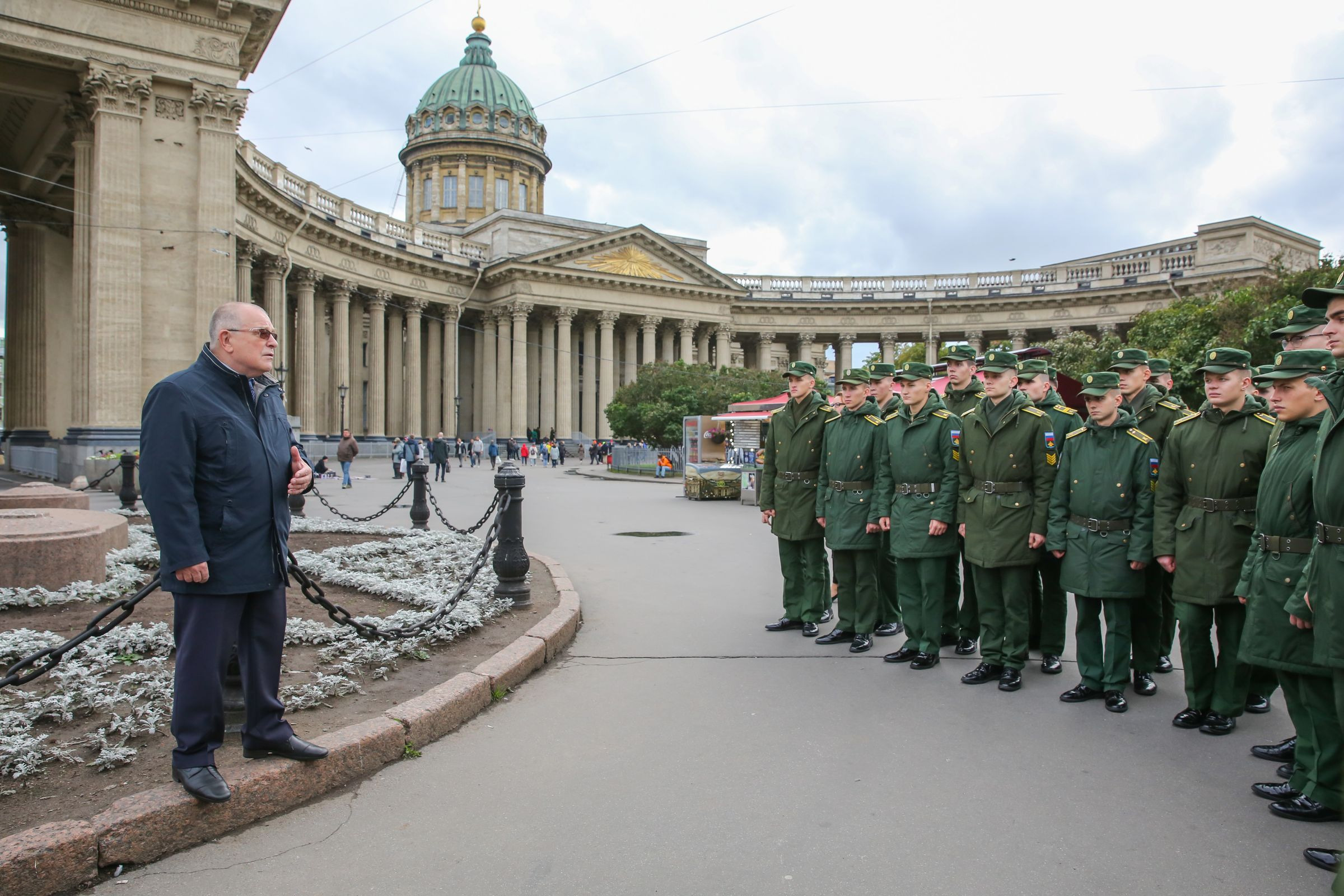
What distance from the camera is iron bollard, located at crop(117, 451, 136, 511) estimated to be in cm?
1484

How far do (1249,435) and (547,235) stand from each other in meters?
54.5

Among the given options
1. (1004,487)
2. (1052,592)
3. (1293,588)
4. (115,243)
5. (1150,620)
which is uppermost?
(115,243)

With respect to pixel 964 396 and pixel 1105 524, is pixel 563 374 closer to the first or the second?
pixel 964 396

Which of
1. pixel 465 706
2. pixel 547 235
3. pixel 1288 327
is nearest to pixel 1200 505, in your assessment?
pixel 1288 327

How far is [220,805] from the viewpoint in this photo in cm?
347

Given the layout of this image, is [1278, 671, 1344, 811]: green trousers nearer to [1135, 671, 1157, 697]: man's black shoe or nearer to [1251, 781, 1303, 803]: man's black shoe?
[1251, 781, 1303, 803]: man's black shoe

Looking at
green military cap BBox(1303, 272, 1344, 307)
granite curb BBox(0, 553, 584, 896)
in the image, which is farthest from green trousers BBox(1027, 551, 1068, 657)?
granite curb BBox(0, 553, 584, 896)

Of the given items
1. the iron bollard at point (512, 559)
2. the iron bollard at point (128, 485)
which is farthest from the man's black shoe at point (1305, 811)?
the iron bollard at point (128, 485)

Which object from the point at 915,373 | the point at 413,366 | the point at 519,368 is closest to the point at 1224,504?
the point at 915,373

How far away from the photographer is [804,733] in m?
4.65

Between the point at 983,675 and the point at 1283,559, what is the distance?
7.21ft

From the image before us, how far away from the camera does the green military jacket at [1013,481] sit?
5.68 meters

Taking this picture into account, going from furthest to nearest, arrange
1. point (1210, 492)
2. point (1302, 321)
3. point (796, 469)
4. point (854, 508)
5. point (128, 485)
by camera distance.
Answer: point (128, 485) → point (796, 469) → point (854, 508) → point (1210, 492) → point (1302, 321)

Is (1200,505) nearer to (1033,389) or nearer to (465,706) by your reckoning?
(1033,389)
